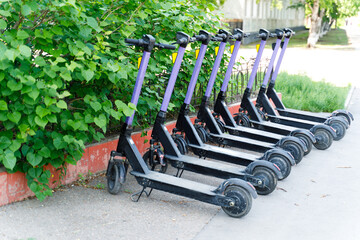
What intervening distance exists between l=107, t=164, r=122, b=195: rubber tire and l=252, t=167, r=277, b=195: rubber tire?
Answer: 1323mm

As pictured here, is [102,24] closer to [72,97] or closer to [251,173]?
[72,97]

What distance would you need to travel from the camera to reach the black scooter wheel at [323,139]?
7129 millimetres

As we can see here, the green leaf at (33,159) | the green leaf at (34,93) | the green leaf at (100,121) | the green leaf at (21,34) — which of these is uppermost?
the green leaf at (21,34)

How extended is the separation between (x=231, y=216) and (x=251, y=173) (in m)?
0.77

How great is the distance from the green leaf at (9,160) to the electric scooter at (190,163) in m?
1.56

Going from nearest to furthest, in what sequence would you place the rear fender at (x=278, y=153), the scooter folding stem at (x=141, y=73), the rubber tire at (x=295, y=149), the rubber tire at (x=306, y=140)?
1. the scooter folding stem at (x=141, y=73)
2. the rear fender at (x=278, y=153)
3. the rubber tire at (x=295, y=149)
4. the rubber tire at (x=306, y=140)

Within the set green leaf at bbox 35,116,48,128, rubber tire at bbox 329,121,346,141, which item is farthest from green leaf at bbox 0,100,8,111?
rubber tire at bbox 329,121,346,141

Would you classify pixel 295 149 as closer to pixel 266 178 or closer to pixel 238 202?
pixel 266 178

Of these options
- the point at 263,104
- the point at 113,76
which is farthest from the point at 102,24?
the point at 263,104

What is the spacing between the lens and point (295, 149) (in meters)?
6.20

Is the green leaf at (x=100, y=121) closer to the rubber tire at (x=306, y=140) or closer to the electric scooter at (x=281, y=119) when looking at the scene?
the rubber tire at (x=306, y=140)

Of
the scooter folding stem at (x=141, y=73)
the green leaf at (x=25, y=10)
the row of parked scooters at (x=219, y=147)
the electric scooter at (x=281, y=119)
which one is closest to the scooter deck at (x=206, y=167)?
the row of parked scooters at (x=219, y=147)

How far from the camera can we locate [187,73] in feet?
21.5

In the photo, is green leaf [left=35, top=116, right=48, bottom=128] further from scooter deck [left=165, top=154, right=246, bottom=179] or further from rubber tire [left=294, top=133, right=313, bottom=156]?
rubber tire [left=294, top=133, right=313, bottom=156]
